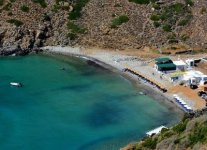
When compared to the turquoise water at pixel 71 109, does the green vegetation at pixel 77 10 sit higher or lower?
higher

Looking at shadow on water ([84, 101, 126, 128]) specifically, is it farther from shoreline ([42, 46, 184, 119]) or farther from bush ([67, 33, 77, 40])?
bush ([67, 33, 77, 40])

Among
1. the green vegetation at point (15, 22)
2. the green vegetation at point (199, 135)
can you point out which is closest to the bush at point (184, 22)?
the green vegetation at point (15, 22)

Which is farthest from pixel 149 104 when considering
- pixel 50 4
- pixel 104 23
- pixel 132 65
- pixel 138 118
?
pixel 50 4

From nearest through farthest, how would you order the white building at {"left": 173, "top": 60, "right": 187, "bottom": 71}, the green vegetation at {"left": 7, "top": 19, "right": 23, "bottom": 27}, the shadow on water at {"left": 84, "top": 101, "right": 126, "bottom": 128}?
1. the shadow on water at {"left": 84, "top": 101, "right": 126, "bottom": 128}
2. the white building at {"left": 173, "top": 60, "right": 187, "bottom": 71}
3. the green vegetation at {"left": 7, "top": 19, "right": 23, "bottom": 27}

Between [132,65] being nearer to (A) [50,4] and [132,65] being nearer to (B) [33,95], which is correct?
(B) [33,95]

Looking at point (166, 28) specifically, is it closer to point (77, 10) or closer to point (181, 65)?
point (181, 65)

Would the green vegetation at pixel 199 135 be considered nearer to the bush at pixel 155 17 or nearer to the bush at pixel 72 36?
the bush at pixel 155 17

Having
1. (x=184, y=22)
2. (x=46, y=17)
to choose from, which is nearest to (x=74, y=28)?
(x=46, y=17)

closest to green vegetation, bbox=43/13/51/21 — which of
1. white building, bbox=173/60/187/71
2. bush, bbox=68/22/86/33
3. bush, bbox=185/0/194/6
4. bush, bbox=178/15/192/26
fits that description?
bush, bbox=68/22/86/33
